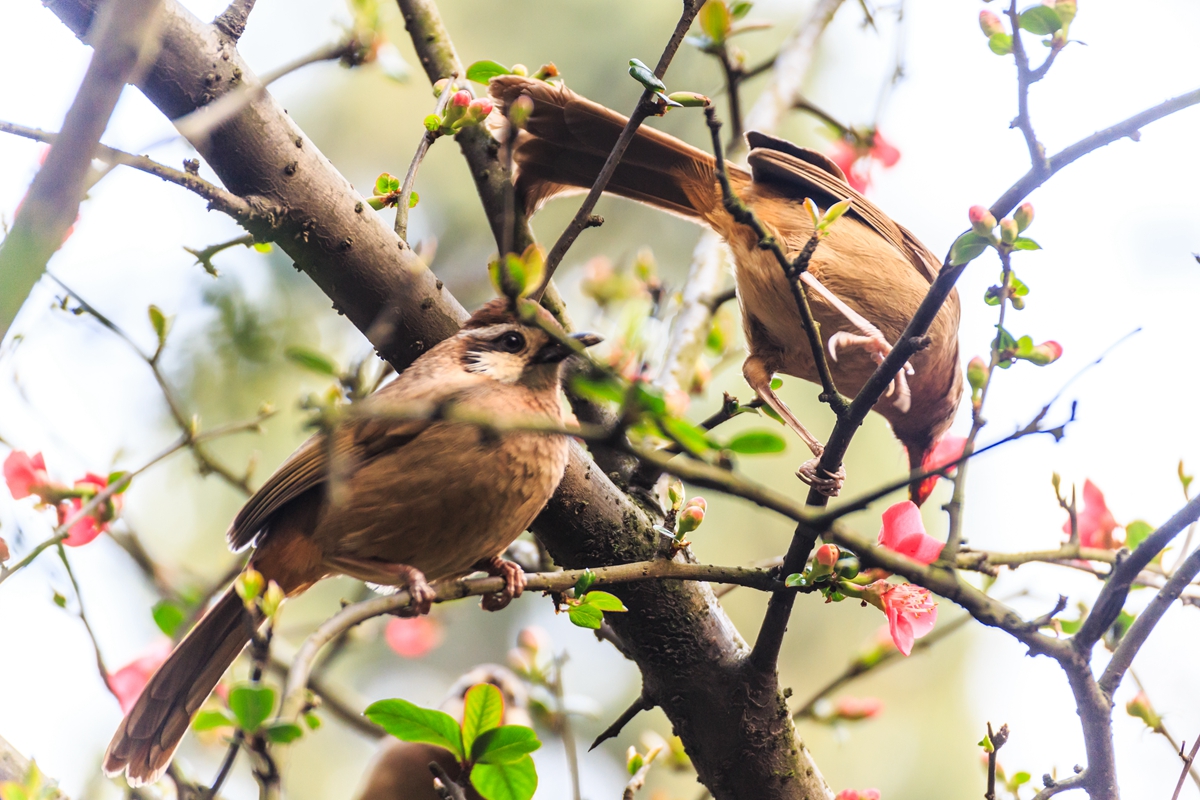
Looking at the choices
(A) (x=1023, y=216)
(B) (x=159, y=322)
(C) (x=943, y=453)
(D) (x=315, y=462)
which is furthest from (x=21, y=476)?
(C) (x=943, y=453)

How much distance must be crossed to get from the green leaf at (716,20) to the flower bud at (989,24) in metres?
0.49

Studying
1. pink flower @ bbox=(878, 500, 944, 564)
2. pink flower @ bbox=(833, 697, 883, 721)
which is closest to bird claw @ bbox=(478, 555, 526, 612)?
pink flower @ bbox=(878, 500, 944, 564)

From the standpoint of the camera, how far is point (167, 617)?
1.68 m

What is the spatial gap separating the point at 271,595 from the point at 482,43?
6.81m

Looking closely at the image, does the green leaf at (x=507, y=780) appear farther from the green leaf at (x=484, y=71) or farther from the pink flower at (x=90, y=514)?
the green leaf at (x=484, y=71)

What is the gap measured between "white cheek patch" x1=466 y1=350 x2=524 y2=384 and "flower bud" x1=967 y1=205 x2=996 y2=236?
3.82 feet

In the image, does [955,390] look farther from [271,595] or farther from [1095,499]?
[271,595]

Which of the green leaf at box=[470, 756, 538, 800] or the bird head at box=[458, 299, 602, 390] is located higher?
the bird head at box=[458, 299, 602, 390]

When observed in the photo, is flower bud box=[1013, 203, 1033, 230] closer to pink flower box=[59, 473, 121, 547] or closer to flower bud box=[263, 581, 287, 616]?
flower bud box=[263, 581, 287, 616]

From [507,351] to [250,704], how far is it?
4.54ft

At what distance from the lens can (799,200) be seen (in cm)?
374

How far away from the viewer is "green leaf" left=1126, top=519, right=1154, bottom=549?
2111 mm

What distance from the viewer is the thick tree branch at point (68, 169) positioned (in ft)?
2.52

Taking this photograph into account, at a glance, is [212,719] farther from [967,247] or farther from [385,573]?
[967,247]
